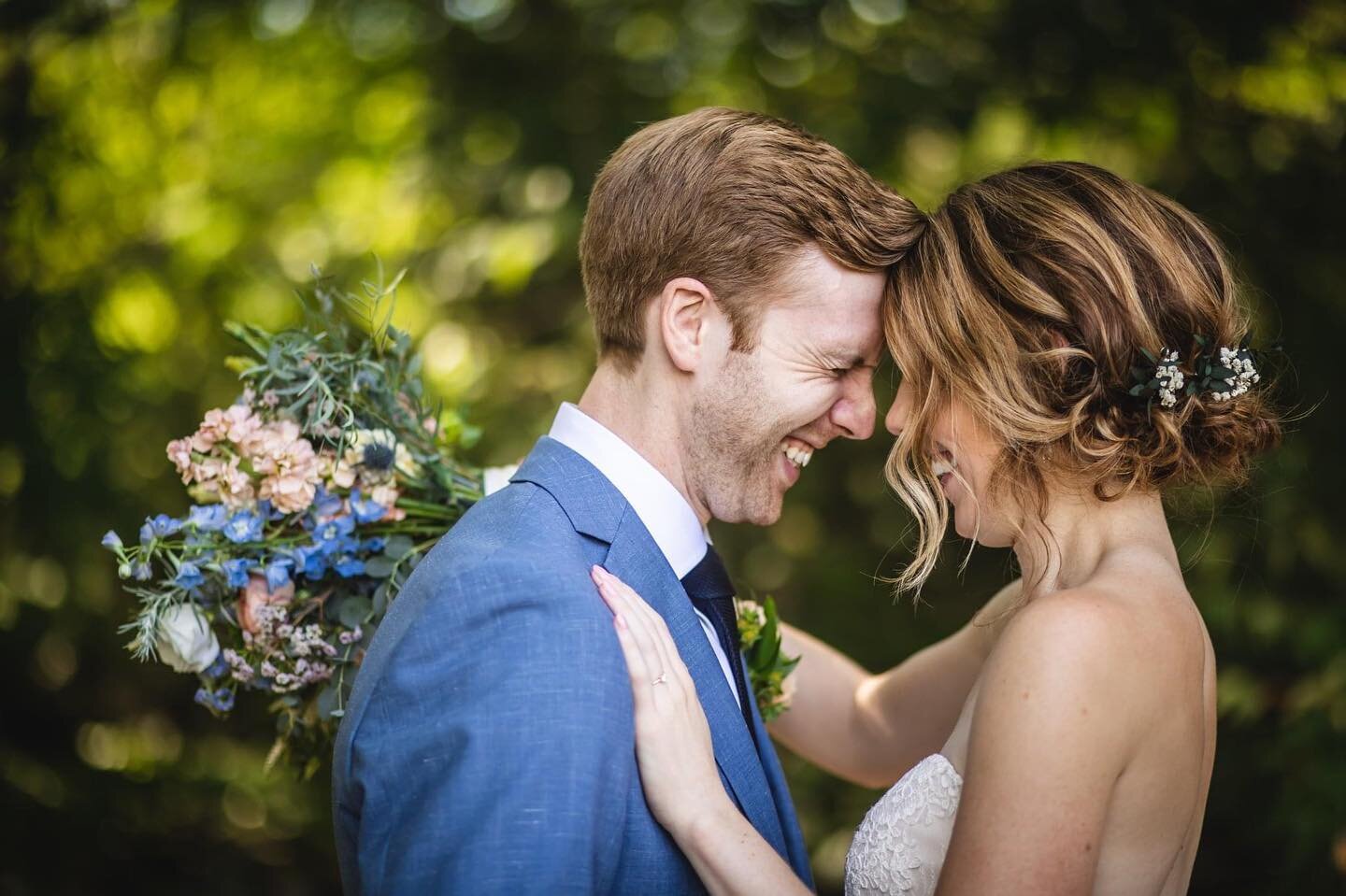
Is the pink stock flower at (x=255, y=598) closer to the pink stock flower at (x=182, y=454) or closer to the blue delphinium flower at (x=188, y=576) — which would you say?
the blue delphinium flower at (x=188, y=576)

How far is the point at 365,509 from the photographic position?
227 cm

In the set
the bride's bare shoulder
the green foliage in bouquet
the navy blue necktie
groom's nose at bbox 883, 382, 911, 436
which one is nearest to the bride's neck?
the bride's bare shoulder

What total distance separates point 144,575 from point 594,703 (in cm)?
97

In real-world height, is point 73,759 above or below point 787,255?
below

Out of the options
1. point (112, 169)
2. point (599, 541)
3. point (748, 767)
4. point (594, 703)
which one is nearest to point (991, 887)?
point (748, 767)

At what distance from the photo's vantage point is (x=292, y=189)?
471 centimetres

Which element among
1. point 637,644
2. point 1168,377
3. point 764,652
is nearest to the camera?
point 637,644

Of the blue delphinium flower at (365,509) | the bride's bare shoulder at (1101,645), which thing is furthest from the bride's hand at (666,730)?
the blue delphinium flower at (365,509)

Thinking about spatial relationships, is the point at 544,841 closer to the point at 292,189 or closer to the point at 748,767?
the point at 748,767

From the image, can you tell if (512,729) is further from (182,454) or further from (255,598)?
(182,454)

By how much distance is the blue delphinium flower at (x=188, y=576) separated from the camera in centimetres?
216

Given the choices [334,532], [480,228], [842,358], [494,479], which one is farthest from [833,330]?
[480,228]

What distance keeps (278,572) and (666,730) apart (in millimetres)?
851

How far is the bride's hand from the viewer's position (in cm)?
184
